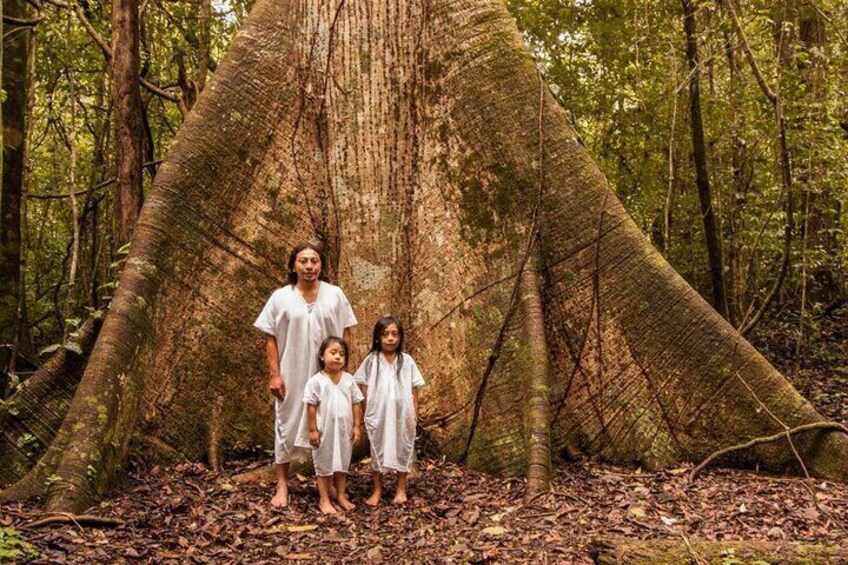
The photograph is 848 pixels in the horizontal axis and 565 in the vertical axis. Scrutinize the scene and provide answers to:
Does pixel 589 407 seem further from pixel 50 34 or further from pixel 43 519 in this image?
pixel 50 34

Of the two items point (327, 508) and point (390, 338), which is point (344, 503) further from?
point (390, 338)

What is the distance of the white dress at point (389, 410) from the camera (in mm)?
5512

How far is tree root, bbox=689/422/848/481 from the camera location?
5840 millimetres

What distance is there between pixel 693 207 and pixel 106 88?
8.39 meters

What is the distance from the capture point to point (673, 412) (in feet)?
20.1

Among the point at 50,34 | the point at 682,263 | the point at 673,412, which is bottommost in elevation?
the point at 673,412

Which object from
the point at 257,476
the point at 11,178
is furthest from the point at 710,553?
the point at 11,178

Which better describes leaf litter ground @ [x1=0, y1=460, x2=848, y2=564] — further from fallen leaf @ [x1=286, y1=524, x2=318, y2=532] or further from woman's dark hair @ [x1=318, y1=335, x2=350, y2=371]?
woman's dark hair @ [x1=318, y1=335, x2=350, y2=371]

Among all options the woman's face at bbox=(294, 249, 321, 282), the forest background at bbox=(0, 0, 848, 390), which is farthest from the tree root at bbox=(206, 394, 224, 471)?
the forest background at bbox=(0, 0, 848, 390)

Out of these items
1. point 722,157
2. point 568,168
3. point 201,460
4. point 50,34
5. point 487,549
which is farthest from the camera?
point 722,157

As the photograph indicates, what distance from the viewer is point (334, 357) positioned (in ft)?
17.8

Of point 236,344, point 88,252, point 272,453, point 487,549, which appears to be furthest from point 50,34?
point 487,549

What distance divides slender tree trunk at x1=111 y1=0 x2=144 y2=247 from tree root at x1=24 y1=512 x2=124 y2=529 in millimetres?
2727

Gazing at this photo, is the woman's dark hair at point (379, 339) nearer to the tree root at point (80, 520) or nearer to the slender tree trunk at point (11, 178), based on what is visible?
the tree root at point (80, 520)
